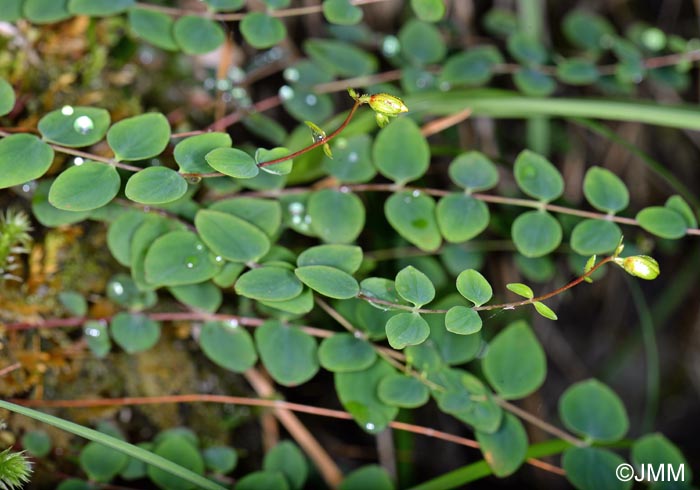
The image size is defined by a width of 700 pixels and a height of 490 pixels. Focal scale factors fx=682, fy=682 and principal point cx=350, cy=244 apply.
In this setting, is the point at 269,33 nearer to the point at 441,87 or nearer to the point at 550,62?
the point at 441,87

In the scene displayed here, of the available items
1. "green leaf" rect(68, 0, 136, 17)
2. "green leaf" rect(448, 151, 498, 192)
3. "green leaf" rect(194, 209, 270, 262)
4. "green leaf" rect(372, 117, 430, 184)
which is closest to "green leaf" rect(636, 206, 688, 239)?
"green leaf" rect(448, 151, 498, 192)

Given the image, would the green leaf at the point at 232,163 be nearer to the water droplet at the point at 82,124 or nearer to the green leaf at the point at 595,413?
the water droplet at the point at 82,124

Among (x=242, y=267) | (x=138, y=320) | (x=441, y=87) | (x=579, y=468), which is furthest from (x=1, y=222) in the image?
(x=579, y=468)

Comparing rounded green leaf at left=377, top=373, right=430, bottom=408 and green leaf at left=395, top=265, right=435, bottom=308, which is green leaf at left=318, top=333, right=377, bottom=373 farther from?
green leaf at left=395, top=265, right=435, bottom=308

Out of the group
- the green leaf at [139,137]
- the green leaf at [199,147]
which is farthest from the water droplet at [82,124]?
the green leaf at [199,147]

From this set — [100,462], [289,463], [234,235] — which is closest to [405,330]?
[234,235]

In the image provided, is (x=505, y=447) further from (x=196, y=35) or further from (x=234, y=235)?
(x=196, y=35)
